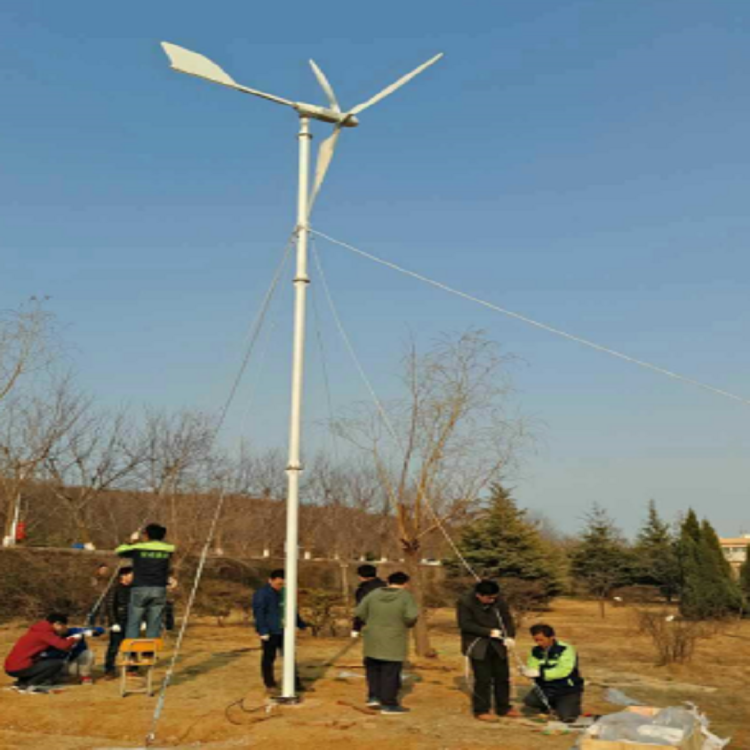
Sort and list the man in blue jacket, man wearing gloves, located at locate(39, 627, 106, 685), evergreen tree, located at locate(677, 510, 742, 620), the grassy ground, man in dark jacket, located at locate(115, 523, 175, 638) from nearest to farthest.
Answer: the grassy ground
the man in blue jacket
man in dark jacket, located at locate(115, 523, 175, 638)
man wearing gloves, located at locate(39, 627, 106, 685)
evergreen tree, located at locate(677, 510, 742, 620)

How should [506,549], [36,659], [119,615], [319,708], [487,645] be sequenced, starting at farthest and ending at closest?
[506,549] → [119,615] → [36,659] → [487,645] → [319,708]

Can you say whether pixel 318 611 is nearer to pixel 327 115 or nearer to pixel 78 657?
pixel 78 657

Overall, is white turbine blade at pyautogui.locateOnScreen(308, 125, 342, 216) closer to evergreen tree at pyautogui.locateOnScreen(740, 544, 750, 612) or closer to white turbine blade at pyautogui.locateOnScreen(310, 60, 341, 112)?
white turbine blade at pyautogui.locateOnScreen(310, 60, 341, 112)

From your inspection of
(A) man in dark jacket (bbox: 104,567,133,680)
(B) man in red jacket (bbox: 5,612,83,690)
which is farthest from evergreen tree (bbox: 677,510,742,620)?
(B) man in red jacket (bbox: 5,612,83,690)

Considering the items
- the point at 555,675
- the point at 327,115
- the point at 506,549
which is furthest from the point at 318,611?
the point at 506,549

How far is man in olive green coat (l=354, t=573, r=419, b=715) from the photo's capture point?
328 inches

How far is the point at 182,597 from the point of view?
20797mm

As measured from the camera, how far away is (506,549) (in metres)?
30.8

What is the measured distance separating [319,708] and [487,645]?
6.19ft

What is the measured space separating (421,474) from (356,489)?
122 feet

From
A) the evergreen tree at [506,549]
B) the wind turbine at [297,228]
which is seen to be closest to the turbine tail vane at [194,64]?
the wind turbine at [297,228]

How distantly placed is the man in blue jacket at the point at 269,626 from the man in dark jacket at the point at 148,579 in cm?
130

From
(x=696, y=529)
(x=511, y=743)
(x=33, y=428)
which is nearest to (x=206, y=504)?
(x=33, y=428)

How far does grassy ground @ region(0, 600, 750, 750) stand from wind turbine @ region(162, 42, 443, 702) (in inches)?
34.0
